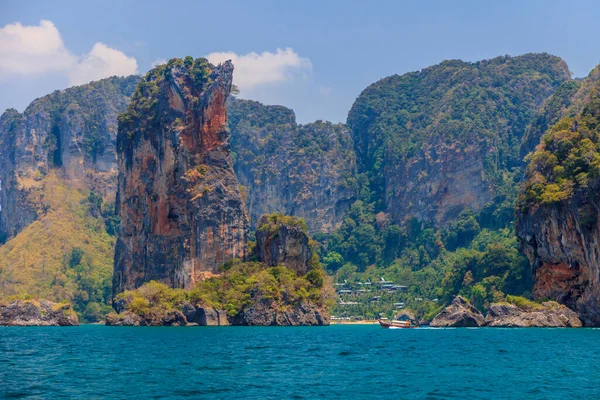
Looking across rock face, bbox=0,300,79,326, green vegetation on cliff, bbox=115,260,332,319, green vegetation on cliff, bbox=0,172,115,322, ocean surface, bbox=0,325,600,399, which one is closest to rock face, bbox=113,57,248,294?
green vegetation on cliff, bbox=115,260,332,319

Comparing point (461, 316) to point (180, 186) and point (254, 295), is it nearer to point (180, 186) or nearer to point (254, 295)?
point (254, 295)

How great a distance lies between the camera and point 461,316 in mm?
110938

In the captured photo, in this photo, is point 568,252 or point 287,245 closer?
point 568,252

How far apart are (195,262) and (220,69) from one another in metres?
31.7

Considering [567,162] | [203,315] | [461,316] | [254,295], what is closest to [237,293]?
[254,295]

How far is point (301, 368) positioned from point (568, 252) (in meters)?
55.4

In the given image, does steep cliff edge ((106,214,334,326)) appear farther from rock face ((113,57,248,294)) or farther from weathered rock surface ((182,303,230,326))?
rock face ((113,57,248,294))

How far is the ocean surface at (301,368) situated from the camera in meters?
42.0

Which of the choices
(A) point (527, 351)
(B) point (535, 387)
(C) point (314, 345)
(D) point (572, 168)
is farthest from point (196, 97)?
(B) point (535, 387)

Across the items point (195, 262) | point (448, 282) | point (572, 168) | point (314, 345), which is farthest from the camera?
point (448, 282)

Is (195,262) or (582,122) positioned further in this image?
(195,262)

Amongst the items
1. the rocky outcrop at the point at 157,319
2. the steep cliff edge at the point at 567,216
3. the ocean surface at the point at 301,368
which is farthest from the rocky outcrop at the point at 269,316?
the ocean surface at the point at 301,368

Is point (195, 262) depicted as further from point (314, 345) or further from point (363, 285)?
point (363, 285)

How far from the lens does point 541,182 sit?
10406 cm
